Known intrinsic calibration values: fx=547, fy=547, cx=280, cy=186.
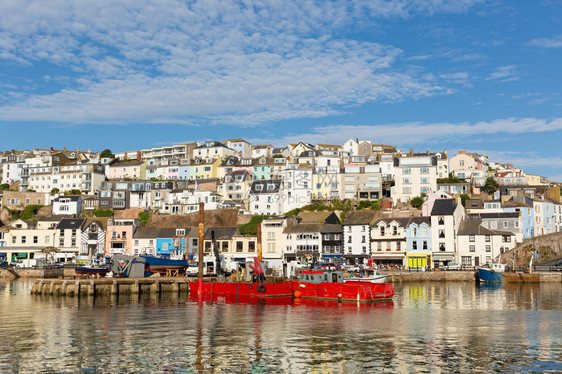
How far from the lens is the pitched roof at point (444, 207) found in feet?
267

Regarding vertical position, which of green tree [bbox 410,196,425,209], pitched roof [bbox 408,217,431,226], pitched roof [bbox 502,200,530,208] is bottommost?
pitched roof [bbox 408,217,431,226]

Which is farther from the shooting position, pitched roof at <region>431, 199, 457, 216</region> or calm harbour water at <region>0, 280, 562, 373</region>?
pitched roof at <region>431, 199, 457, 216</region>

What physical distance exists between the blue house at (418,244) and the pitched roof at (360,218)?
20.9 feet

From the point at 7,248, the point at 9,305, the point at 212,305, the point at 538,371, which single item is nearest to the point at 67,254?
the point at 7,248

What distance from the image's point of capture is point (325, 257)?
281ft

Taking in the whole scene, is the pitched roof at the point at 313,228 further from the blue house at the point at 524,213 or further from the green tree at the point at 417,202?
the blue house at the point at 524,213

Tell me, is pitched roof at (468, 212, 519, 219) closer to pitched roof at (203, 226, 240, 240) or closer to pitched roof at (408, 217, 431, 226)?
pitched roof at (408, 217, 431, 226)

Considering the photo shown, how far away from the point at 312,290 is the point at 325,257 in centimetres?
3703

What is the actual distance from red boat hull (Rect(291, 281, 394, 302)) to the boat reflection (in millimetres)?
502

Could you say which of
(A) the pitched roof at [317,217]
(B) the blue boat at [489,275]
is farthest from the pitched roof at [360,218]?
(B) the blue boat at [489,275]

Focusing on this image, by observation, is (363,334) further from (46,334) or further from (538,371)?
(46,334)

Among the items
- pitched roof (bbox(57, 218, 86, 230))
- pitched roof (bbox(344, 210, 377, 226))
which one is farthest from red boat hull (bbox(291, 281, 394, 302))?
pitched roof (bbox(57, 218, 86, 230))

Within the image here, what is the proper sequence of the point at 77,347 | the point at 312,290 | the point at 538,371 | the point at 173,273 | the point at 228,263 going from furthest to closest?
the point at 228,263 → the point at 173,273 → the point at 312,290 → the point at 77,347 → the point at 538,371

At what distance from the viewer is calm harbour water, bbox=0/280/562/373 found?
22.5 m
